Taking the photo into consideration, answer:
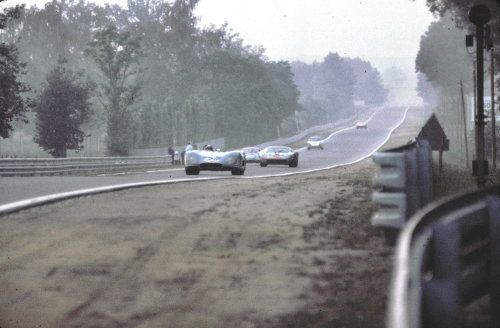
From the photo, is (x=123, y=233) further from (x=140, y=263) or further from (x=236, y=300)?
(x=236, y=300)

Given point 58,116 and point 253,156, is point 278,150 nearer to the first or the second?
point 253,156

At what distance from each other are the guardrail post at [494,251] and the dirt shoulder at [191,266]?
889 mm

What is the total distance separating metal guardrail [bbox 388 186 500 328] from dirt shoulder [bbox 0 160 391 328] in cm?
84

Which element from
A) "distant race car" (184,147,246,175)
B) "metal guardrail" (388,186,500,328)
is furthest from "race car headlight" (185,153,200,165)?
"metal guardrail" (388,186,500,328)

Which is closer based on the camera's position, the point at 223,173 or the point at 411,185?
the point at 411,185

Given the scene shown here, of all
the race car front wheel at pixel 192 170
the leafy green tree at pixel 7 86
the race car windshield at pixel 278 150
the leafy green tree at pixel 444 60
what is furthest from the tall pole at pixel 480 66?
the leafy green tree at pixel 444 60

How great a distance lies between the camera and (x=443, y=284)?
5.22m

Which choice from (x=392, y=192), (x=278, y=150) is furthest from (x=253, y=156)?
(x=392, y=192)

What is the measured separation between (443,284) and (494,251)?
1484 mm

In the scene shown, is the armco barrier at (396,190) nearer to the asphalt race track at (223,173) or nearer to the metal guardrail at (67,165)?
the asphalt race track at (223,173)

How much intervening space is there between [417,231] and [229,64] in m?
116

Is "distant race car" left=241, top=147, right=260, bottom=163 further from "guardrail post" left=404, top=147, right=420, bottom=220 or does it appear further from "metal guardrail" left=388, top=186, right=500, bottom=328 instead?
"metal guardrail" left=388, top=186, right=500, bottom=328

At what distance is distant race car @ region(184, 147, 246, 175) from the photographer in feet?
91.8

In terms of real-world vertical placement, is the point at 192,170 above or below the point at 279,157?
below
